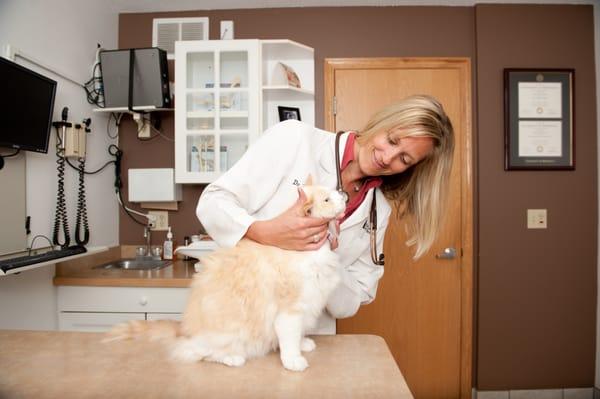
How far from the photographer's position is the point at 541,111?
101 inches

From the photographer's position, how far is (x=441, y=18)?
2.64 m

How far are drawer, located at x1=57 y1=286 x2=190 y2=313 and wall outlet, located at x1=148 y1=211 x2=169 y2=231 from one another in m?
0.75

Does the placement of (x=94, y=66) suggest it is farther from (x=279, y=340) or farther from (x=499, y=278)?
(x=499, y=278)

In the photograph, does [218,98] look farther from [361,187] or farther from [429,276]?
[429,276]

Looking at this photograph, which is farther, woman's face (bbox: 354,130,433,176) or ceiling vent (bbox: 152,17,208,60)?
ceiling vent (bbox: 152,17,208,60)

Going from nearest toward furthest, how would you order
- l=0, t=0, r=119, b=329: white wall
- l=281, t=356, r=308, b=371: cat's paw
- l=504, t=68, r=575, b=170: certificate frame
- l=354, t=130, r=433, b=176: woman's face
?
l=281, t=356, r=308, b=371: cat's paw
l=354, t=130, r=433, b=176: woman's face
l=0, t=0, r=119, b=329: white wall
l=504, t=68, r=575, b=170: certificate frame

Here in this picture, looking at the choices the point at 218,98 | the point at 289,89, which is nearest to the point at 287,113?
the point at 289,89

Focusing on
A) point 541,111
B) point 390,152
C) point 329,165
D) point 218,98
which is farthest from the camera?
point 541,111

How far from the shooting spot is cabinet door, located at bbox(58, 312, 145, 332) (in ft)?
6.79

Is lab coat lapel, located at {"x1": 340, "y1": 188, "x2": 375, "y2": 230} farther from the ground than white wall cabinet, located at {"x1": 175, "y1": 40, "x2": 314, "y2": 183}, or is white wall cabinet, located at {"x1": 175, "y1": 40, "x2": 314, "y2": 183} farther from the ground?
white wall cabinet, located at {"x1": 175, "y1": 40, "x2": 314, "y2": 183}

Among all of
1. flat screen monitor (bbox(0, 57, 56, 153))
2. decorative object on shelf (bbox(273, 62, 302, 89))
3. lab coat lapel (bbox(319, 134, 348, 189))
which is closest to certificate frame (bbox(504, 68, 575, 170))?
decorative object on shelf (bbox(273, 62, 302, 89))

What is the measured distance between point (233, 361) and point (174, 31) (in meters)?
2.62

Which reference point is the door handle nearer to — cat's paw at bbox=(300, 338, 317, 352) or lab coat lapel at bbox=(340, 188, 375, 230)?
lab coat lapel at bbox=(340, 188, 375, 230)

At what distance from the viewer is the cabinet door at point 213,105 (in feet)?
7.87
